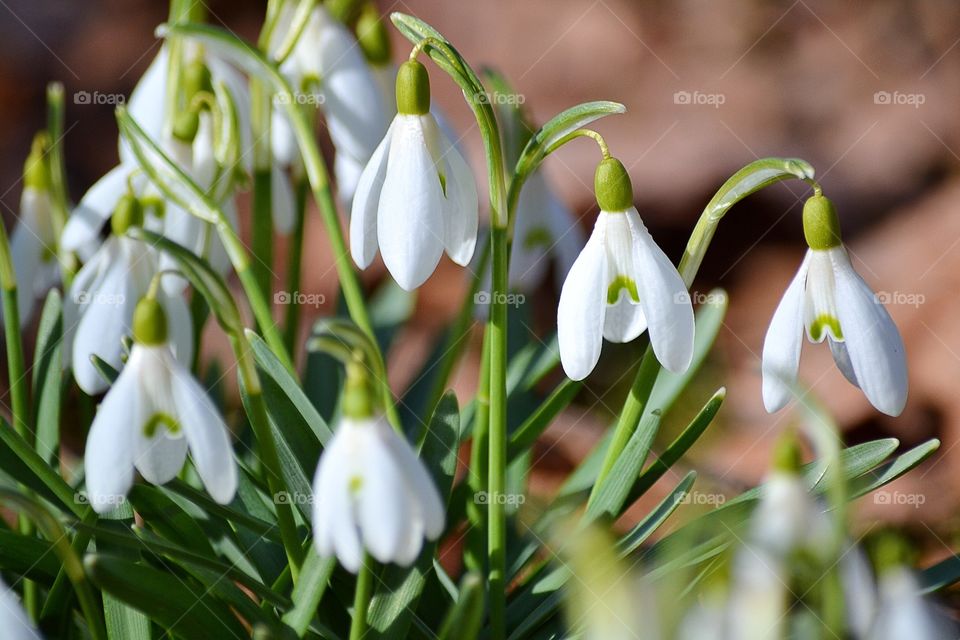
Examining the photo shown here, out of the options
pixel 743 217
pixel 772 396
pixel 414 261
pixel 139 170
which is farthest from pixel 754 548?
pixel 743 217

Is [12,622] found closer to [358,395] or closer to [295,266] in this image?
[358,395]

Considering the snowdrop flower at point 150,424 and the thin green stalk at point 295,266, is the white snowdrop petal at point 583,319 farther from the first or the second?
the thin green stalk at point 295,266

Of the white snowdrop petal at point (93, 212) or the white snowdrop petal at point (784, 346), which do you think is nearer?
the white snowdrop petal at point (784, 346)

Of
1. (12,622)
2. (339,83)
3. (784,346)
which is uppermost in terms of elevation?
(339,83)

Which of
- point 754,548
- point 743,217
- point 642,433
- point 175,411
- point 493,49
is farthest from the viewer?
point 493,49

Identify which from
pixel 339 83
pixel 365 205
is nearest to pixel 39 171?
pixel 339 83

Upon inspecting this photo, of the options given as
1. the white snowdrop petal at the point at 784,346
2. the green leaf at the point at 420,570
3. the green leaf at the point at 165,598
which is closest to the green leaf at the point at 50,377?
the green leaf at the point at 165,598

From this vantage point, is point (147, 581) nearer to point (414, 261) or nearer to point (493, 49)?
point (414, 261)

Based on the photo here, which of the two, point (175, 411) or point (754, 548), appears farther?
point (175, 411)
